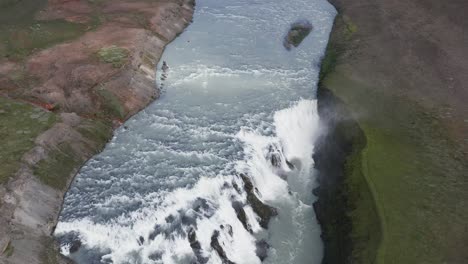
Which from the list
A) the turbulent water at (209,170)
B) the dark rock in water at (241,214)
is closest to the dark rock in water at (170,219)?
the turbulent water at (209,170)

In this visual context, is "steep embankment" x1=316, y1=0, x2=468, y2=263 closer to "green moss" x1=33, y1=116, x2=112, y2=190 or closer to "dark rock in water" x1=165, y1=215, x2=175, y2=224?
"dark rock in water" x1=165, y1=215, x2=175, y2=224

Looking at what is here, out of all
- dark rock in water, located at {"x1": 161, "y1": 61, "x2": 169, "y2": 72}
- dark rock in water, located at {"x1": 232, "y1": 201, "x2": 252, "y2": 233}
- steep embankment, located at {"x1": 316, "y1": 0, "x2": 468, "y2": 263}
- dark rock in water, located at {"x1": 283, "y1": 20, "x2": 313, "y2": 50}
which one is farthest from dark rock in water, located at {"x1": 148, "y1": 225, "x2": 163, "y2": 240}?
dark rock in water, located at {"x1": 283, "y1": 20, "x2": 313, "y2": 50}

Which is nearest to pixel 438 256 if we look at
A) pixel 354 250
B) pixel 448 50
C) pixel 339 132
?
pixel 354 250

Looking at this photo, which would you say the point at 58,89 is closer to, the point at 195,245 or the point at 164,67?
the point at 164,67

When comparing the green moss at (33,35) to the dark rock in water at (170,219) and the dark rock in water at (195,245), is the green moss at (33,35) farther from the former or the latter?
the dark rock in water at (195,245)

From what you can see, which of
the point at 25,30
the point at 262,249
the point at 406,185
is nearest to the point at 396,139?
the point at 406,185

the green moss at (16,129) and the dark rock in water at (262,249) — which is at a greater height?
the green moss at (16,129)

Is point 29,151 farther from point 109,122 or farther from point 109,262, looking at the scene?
point 109,262

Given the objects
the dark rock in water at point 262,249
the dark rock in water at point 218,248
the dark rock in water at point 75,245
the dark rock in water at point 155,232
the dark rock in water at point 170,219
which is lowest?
the dark rock in water at point 262,249
